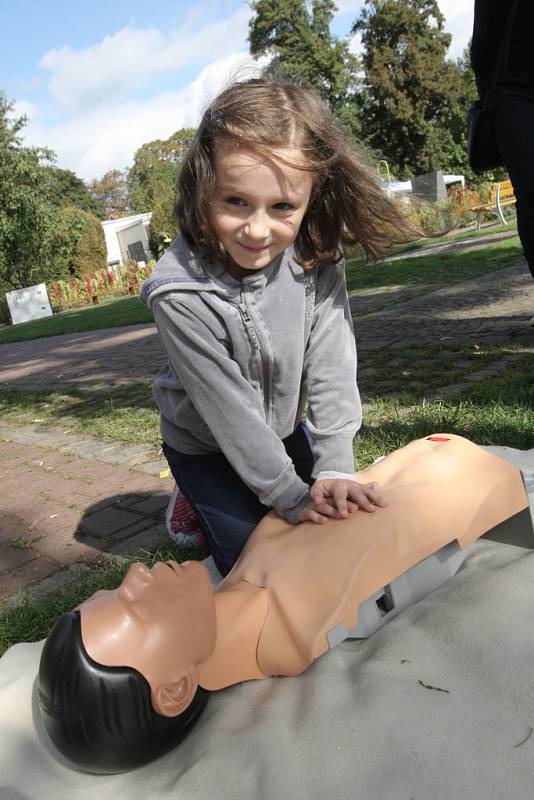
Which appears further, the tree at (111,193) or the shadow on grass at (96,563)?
the tree at (111,193)

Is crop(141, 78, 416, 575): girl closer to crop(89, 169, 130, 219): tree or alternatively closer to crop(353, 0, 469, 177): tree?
crop(353, 0, 469, 177): tree

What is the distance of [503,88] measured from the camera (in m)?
2.86

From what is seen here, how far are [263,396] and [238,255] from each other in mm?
418

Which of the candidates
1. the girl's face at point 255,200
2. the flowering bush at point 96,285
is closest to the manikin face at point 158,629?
the girl's face at point 255,200

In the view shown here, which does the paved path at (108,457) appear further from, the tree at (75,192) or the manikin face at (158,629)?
the tree at (75,192)

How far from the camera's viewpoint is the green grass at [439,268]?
7.46 metres

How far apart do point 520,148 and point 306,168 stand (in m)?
1.47

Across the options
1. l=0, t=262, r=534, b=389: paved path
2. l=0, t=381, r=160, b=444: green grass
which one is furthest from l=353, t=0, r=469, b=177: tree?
l=0, t=381, r=160, b=444: green grass

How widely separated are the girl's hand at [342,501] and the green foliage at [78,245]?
26.8 meters

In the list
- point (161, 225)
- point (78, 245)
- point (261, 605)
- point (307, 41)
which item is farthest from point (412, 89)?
point (261, 605)

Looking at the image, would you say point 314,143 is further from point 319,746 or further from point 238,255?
point 319,746

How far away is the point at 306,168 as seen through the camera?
1734 millimetres

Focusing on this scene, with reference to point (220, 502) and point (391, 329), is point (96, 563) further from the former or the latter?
point (391, 329)

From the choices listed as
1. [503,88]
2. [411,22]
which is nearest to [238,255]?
[503,88]
